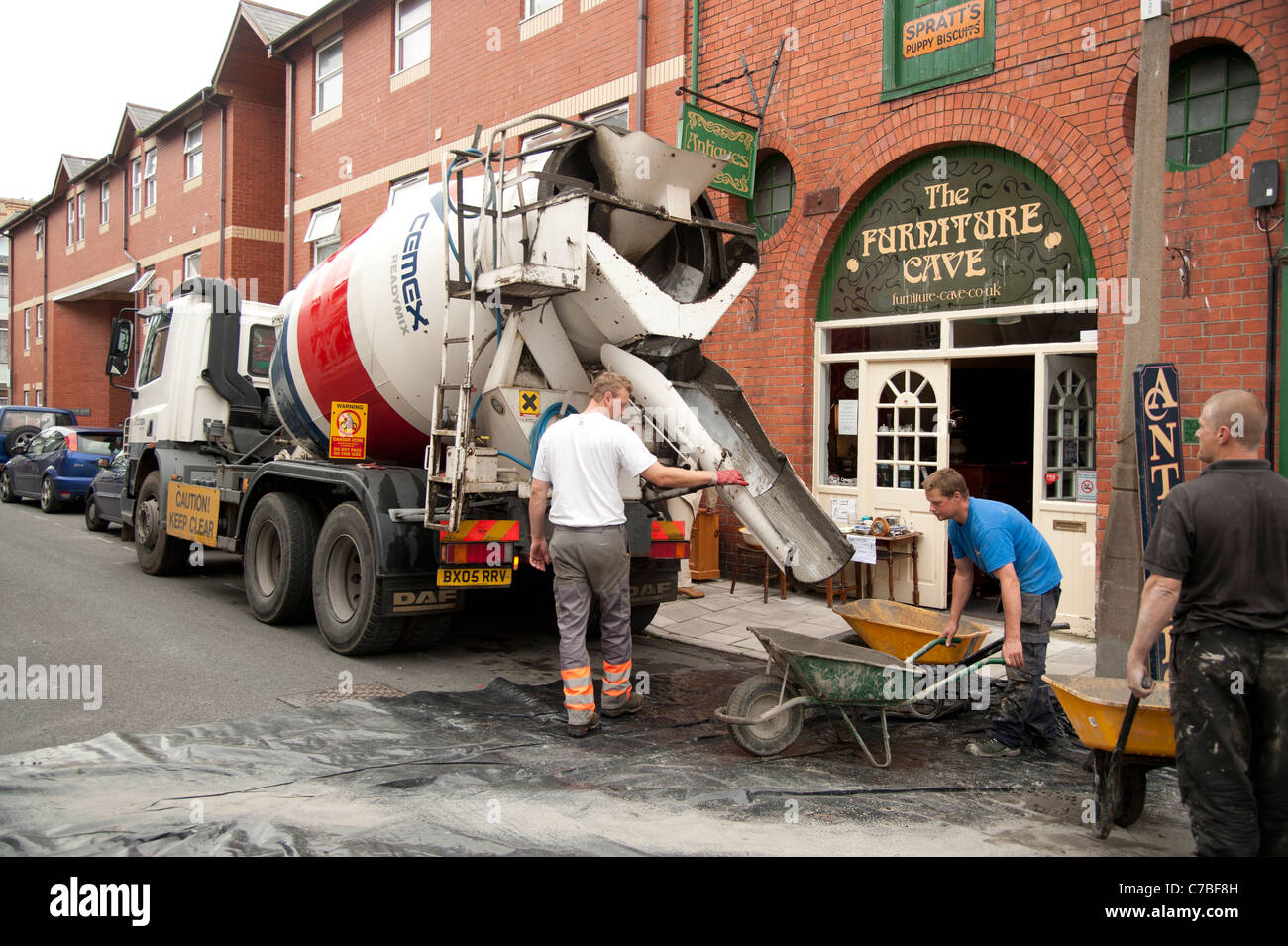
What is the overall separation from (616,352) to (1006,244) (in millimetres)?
4141

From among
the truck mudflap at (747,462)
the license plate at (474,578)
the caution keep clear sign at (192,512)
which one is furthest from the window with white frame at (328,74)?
the truck mudflap at (747,462)

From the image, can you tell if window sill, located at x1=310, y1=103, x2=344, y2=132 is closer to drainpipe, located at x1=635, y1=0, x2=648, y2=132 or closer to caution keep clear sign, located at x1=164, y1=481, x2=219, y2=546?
drainpipe, located at x1=635, y1=0, x2=648, y2=132

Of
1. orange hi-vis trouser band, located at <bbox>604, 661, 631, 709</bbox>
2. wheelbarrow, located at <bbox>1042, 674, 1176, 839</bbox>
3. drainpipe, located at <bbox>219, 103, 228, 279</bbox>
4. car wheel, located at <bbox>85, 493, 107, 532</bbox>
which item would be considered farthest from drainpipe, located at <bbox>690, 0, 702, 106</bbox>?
drainpipe, located at <bbox>219, 103, 228, 279</bbox>

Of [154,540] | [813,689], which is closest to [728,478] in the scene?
[813,689]

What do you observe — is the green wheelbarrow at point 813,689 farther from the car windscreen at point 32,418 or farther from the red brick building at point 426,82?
the car windscreen at point 32,418

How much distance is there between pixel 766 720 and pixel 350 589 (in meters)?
3.66

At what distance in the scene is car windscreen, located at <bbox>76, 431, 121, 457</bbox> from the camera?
16.6 meters

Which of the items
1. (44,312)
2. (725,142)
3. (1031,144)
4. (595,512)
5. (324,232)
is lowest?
(595,512)

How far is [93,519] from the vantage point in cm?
1419

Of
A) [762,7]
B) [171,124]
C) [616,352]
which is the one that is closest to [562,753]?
[616,352]

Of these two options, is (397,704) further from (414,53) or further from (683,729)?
(414,53)

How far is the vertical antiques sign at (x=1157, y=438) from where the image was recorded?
5.12 m

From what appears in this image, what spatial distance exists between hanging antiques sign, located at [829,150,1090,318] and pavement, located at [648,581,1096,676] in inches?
108

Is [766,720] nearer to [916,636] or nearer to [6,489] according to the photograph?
[916,636]
